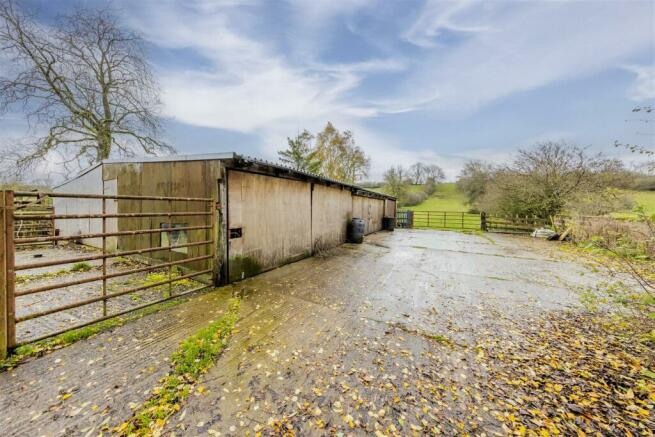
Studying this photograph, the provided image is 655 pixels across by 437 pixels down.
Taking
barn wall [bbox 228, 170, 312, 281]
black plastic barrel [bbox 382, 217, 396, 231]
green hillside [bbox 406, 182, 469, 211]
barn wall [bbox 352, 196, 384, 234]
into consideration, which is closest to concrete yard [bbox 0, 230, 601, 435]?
barn wall [bbox 228, 170, 312, 281]

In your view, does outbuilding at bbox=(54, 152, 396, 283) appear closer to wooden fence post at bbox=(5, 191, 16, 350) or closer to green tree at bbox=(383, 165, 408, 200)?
wooden fence post at bbox=(5, 191, 16, 350)

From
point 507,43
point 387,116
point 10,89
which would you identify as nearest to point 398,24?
point 507,43

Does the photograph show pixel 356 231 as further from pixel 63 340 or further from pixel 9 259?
pixel 9 259

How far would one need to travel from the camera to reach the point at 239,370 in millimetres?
2396

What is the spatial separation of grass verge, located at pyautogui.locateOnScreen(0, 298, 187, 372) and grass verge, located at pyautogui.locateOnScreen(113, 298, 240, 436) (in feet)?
3.94

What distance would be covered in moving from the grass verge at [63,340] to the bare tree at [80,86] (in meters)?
13.2

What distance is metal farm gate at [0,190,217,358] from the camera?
239 cm

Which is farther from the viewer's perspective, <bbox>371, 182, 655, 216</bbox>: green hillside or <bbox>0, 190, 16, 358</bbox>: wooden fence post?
<bbox>371, 182, 655, 216</bbox>: green hillside

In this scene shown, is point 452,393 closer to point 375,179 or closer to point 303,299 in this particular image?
point 303,299

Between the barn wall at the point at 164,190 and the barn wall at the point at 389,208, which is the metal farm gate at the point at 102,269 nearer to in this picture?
the barn wall at the point at 164,190

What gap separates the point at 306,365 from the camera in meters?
2.49

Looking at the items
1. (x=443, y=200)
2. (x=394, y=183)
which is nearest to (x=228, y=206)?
(x=394, y=183)

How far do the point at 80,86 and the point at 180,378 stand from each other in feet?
53.8

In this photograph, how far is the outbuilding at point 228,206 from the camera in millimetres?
4719
